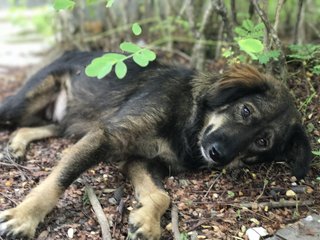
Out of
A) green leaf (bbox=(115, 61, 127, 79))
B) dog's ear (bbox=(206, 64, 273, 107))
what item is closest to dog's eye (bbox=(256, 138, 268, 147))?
dog's ear (bbox=(206, 64, 273, 107))

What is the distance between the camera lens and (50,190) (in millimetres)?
3551

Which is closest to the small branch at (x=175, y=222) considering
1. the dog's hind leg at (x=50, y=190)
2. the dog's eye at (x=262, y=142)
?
the dog's hind leg at (x=50, y=190)

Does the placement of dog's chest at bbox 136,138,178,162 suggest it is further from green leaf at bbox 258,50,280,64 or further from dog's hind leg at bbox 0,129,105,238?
green leaf at bbox 258,50,280,64

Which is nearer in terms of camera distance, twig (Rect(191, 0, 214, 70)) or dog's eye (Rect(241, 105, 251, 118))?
dog's eye (Rect(241, 105, 251, 118))

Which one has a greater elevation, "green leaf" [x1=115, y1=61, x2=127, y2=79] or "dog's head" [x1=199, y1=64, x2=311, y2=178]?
"green leaf" [x1=115, y1=61, x2=127, y2=79]

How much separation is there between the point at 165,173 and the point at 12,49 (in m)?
6.86

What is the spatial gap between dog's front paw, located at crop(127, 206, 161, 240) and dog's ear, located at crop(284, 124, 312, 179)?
1246 millimetres

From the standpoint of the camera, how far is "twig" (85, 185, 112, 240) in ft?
10.8

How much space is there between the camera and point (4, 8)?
13320 millimetres

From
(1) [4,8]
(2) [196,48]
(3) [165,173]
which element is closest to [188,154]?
(3) [165,173]

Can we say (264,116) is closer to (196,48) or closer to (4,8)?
(196,48)

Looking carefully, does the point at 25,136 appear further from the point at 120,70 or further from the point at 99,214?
the point at 120,70

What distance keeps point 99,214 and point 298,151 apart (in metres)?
1.72

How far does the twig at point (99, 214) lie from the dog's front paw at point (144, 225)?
16 cm
